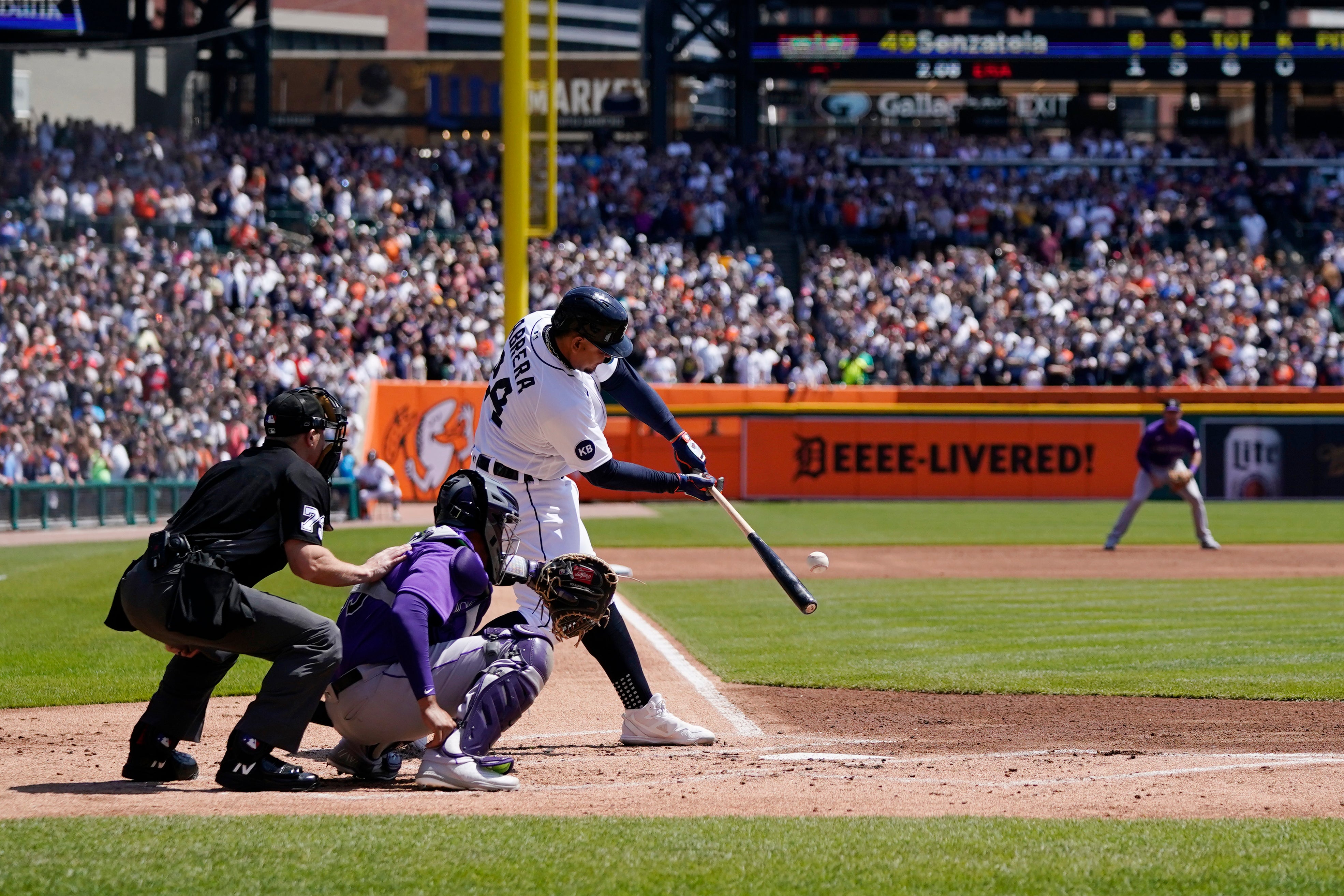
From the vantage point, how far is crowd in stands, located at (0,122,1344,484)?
24984mm

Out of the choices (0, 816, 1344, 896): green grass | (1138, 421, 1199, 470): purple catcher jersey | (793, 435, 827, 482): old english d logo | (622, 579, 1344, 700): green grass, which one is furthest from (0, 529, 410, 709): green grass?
(793, 435, 827, 482): old english d logo

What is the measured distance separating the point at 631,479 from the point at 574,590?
0.71 metres

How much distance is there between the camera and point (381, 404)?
2612cm

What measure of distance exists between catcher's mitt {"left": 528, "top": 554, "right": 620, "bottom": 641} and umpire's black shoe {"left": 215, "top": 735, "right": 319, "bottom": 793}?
3.73ft

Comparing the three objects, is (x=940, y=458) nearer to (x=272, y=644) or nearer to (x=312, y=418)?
(x=312, y=418)

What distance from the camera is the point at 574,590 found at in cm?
577

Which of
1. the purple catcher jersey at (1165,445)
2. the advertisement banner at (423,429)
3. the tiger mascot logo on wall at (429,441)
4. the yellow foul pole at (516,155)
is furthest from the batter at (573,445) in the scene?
the tiger mascot logo on wall at (429,441)

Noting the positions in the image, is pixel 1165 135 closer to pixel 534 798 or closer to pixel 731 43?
pixel 731 43

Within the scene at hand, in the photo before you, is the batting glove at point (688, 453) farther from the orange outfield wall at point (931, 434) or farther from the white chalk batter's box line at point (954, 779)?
the orange outfield wall at point (931, 434)

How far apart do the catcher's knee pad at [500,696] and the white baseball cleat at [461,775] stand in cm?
9

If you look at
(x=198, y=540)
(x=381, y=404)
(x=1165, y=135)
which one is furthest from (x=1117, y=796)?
(x=1165, y=135)

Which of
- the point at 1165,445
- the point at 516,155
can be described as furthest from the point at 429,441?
the point at 1165,445

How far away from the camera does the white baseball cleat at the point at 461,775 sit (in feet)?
18.4

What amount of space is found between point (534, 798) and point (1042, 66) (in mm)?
35124
